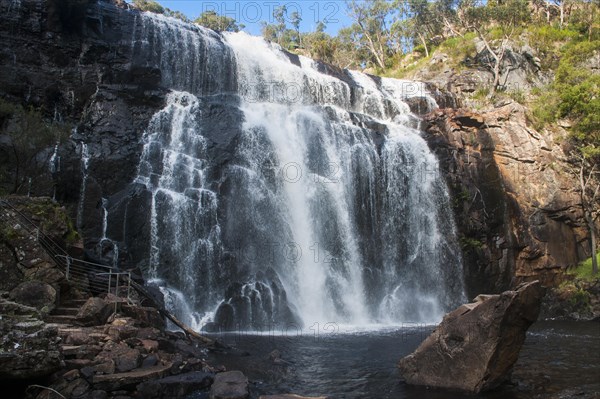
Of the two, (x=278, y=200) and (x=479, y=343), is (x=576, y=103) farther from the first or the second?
(x=479, y=343)

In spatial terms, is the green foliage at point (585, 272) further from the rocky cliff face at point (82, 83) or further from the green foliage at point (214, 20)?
the green foliage at point (214, 20)

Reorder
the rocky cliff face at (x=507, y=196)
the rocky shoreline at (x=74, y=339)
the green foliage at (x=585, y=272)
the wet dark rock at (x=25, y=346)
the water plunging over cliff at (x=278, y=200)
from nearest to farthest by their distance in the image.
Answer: the wet dark rock at (x=25, y=346), the rocky shoreline at (x=74, y=339), the water plunging over cliff at (x=278, y=200), the green foliage at (x=585, y=272), the rocky cliff face at (x=507, y=196)

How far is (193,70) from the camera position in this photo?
83.5 feet

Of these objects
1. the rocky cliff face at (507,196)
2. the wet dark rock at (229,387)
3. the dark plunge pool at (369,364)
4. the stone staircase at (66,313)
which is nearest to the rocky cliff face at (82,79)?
the stone staircase at (66,313)

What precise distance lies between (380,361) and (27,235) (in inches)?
363

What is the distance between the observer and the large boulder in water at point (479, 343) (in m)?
9.07

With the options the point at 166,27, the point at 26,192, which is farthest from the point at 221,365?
the point at 166,27

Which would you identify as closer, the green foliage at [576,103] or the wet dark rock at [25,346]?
the wet dark rock at [25,346]

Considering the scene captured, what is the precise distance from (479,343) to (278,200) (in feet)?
40.6

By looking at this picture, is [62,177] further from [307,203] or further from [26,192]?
[307,203]

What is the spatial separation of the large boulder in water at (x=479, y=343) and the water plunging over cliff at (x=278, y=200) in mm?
8022

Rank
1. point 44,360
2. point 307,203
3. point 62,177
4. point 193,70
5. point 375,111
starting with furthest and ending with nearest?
1. point 375,111
2. point 193,70
3. point 307,203
4. point 62,177
5. point 44,360

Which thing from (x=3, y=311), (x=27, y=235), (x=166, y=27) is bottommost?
(x=3, y=311)

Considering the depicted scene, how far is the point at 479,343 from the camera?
30.1ft
